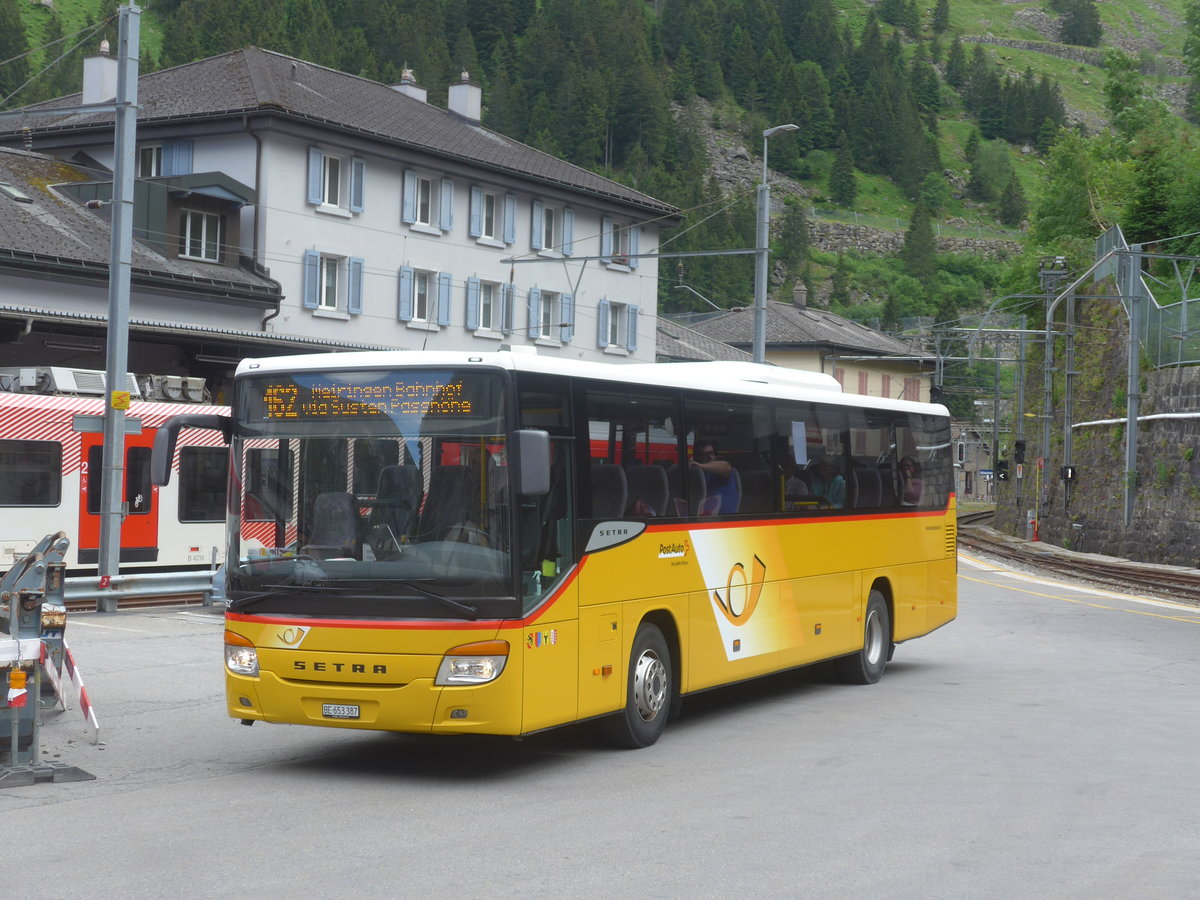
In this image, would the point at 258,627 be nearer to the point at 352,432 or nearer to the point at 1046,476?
the point at 352,432

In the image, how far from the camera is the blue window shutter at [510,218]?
170ft

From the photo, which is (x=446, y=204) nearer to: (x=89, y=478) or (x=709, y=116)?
(x=89, y=478)

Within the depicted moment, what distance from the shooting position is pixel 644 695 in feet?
35.6

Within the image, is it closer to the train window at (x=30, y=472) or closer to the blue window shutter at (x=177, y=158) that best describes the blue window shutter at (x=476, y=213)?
the blue window shutter at (x=177, y=158)

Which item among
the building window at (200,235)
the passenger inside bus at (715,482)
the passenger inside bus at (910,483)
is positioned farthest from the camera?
the building window at (200,235)

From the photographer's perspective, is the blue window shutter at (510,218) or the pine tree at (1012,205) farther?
the pine tree at (1012,205)

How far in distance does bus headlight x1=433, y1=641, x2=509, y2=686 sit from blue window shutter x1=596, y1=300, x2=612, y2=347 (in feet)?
152

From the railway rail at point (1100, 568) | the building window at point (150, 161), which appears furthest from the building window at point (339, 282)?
the railway rail at point (1100, 568)

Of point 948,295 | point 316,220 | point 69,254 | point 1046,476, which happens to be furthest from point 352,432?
point 948,295

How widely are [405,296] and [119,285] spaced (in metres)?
27.0

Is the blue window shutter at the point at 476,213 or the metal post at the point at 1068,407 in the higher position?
the blue window shutter at the point at 476,213

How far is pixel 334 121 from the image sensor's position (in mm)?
44688

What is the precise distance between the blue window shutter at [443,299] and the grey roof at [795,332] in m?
39.3

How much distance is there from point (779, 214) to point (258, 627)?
164 metres
